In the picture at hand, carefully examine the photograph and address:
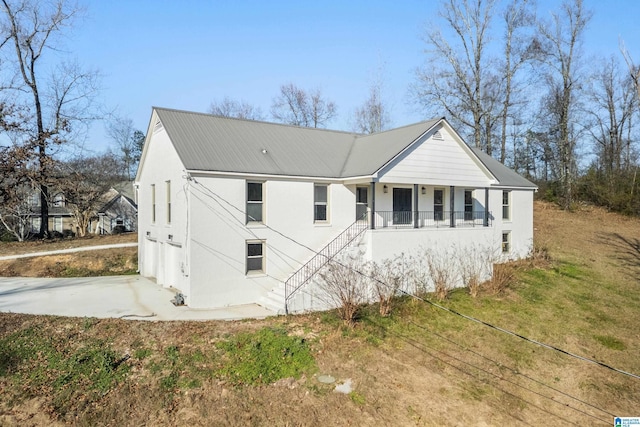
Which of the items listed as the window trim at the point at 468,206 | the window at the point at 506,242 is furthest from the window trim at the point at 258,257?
the window at the point at 506,242

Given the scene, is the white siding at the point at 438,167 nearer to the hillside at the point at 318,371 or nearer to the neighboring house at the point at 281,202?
the neighboring house at the point at 281,202

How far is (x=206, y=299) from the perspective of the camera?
13.8 metres

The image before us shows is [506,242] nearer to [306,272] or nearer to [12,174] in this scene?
[306,272]

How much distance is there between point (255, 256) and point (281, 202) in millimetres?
2266

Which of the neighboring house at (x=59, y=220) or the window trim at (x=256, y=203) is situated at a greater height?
the window trim at (x=256, y=203)

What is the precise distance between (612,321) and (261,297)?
1265cm

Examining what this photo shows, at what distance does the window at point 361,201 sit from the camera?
17609mm

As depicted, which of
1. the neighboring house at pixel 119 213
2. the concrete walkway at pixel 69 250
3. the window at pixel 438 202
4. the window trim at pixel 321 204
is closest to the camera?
the window trim at pixel 321 204

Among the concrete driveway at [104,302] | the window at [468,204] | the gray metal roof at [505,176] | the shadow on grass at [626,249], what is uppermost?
the gray metal roof at [505,176]

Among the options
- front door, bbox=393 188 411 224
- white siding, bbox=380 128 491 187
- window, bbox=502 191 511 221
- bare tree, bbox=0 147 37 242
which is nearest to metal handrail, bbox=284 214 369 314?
front door, bbox=393 188 411 224

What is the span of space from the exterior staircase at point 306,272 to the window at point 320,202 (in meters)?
1.17

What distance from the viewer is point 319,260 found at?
15.3 m

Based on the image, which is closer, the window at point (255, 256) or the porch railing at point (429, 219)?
the window at point (255, 256)

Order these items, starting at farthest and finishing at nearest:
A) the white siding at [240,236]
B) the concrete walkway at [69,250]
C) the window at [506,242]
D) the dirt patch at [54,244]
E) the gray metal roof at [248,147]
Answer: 1. the dirt patch at [54,244]
2. the window at [506,242]
3. the concrete walkway at [69,250]
4. the gray metal roof at [248,147]
5. the white siding at [240,236]
